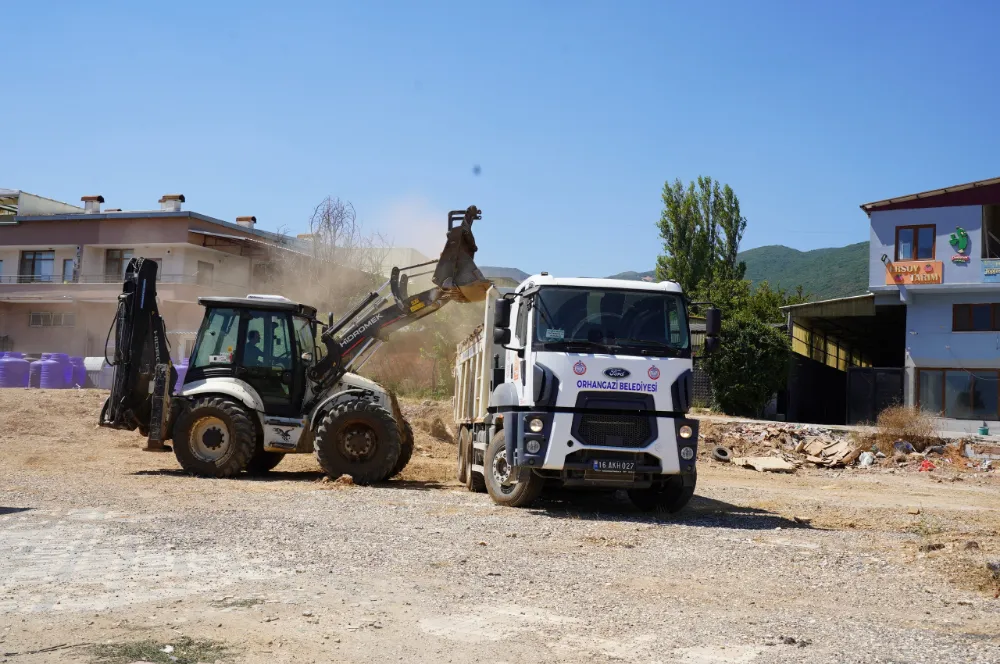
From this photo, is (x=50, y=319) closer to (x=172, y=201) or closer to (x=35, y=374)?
(x=172, y=201)

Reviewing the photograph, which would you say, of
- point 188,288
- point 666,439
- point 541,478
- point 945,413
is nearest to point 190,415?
point 541,478

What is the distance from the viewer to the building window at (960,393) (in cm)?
3247

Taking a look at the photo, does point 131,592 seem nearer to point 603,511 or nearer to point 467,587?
point 467,587

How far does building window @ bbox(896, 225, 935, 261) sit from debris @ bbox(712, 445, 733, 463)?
1154 cm

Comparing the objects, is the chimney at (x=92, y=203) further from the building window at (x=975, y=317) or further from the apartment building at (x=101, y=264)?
the building window at (x=975, y=317)

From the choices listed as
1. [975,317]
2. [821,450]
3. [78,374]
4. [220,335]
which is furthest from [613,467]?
[78,374]

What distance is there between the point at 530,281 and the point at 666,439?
267 centimetres

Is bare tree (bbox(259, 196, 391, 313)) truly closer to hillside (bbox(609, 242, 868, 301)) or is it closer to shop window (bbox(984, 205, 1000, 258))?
shop window (bbox(984, 205, 1000, 258))

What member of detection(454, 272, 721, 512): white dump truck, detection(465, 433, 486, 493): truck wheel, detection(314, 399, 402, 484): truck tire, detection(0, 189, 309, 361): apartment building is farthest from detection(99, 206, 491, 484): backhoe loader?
detection(0, 189, 309, 361): apartment building

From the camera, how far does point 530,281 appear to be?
41.4 feet

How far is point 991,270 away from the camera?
105 feet

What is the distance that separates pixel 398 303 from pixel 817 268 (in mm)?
156305

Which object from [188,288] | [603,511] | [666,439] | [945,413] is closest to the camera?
[666,439]

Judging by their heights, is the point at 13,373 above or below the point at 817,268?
below
